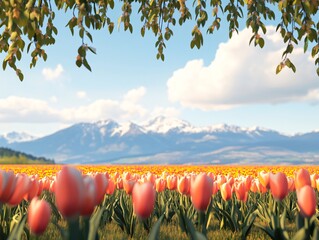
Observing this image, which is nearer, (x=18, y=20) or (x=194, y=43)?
(x=18, y=20)

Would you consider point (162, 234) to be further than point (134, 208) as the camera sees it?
Yes

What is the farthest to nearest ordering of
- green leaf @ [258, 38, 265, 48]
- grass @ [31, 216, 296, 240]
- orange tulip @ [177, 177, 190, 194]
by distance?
green leaf @ [258, 38, 265, 48] → orange tulip @ [177, 177, 190, 194] → grass @ [31, 216, 296, 240]

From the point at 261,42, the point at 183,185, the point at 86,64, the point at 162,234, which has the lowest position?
the point at 162,234

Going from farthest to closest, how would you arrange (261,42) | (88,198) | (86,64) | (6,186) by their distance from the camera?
(261,42) → (86,64) → (6,186) → (88,198)

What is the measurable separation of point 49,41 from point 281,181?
5.88 meters

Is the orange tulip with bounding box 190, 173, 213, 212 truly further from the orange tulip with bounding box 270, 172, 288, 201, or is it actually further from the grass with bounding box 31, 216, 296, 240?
the grass with bounding box 31, 216, 296, 240

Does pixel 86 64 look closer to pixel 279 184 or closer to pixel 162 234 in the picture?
pixel 162 234

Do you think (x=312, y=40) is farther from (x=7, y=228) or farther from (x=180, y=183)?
(x=7, y=228)

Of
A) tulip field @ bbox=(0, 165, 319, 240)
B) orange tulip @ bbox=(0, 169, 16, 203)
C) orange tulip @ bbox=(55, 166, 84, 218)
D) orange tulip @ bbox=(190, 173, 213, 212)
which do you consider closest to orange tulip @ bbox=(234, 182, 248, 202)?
tulip field @ bbox=(0, 165, 319, 240)

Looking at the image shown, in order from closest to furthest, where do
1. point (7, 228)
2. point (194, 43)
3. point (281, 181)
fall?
point (281, 181)
point (7, 228)
point (194, 43)

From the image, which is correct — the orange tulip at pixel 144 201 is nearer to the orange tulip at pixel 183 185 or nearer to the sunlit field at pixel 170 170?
the orange tulip at pixel 183 185

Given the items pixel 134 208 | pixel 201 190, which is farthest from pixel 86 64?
pixel 201 190

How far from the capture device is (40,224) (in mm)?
2236

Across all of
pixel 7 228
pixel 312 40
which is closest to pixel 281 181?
pixel 7 228
